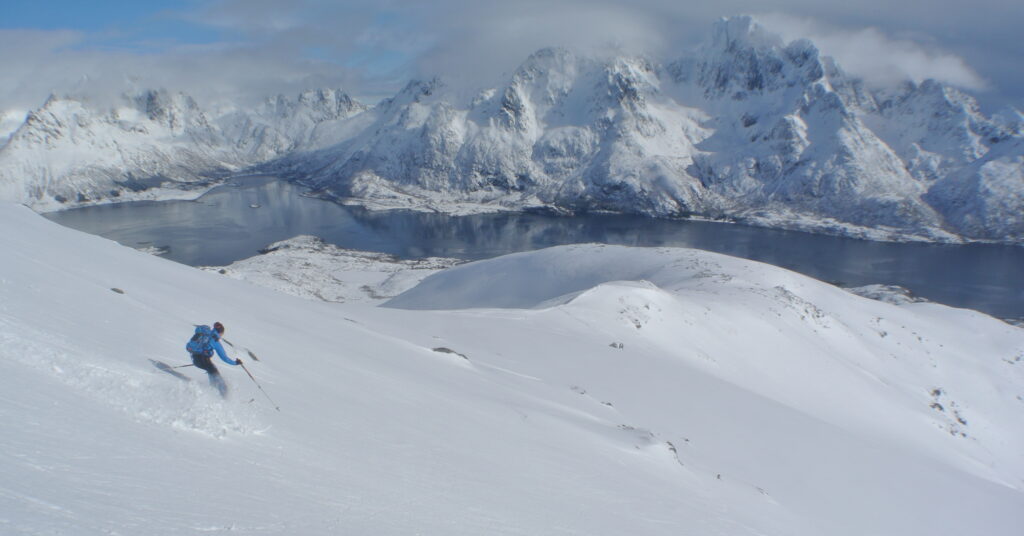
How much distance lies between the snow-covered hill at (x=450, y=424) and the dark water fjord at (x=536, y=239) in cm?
8002

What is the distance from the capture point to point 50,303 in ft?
25.6

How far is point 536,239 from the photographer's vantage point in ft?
444

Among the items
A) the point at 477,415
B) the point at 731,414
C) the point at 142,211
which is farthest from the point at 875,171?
the point at 142,211

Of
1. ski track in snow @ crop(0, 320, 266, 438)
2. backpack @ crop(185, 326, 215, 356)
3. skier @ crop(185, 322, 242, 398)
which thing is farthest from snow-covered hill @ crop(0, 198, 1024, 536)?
backpack @ crop(185, 326, 215, 356)

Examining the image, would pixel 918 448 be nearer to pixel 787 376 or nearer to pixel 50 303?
pixel 787 376

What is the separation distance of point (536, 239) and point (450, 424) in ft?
415

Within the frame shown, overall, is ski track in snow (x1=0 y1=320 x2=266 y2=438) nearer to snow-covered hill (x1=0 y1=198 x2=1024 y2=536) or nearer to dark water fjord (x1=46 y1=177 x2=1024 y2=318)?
snow-covered hill (x1=0 y1=198 x2=1024 y2=536)

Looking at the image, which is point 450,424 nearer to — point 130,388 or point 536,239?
point 130,388

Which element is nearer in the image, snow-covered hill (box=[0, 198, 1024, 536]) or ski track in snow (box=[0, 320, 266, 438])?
snow-covered hill (box=[0, 198, 1024, 536])

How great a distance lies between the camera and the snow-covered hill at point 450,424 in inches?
191

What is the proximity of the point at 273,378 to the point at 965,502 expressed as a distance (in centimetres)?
2163

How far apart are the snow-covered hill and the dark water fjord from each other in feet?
263

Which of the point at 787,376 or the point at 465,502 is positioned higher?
the point at 465,502

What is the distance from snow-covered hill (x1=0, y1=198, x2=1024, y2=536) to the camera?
4.84 metres
